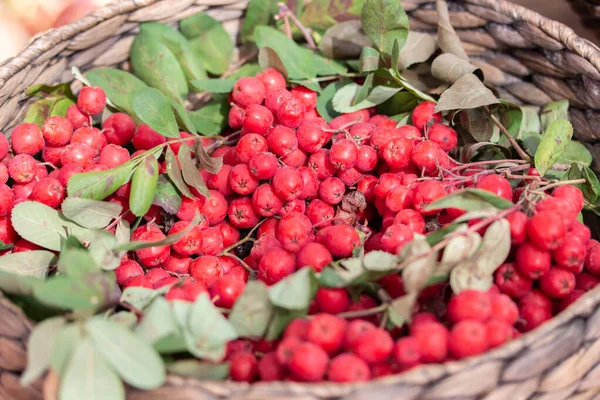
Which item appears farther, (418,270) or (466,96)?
(466,96)

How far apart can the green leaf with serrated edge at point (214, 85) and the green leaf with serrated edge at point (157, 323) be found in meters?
0.52

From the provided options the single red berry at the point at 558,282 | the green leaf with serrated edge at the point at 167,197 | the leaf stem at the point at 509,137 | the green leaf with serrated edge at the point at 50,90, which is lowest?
the single red berry at the point at 558,282

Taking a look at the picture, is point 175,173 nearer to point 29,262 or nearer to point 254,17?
point 29,262

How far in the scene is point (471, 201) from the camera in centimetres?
72

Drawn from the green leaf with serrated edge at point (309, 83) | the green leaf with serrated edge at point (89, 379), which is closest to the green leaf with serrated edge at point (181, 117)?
the green leaf with serrated edge at point (309, 83)

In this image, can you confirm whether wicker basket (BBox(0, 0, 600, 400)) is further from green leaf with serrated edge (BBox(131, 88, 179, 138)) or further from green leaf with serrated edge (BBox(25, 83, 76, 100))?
green leaf with serrated edge (BBox(131, 88, 179, 138))

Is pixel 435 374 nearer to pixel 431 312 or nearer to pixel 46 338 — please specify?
pixel 431 312

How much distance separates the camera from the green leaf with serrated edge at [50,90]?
100 centimetres

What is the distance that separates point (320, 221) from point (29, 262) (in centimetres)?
45

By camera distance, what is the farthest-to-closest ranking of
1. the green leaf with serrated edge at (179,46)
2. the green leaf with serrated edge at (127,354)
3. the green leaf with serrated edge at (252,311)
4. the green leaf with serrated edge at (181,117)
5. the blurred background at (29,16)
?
the blurred background at (29,16)
the green leaf with serrated edge at (179,46)
the green leaf with serrated edge at (181,117)
the green leaf with serrated edge at (252,311)
the green leaf with serrated edge at (127,354)

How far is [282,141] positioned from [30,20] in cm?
108

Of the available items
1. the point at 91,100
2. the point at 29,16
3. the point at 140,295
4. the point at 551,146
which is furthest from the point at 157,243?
the point at 29,16

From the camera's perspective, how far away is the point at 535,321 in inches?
26.9

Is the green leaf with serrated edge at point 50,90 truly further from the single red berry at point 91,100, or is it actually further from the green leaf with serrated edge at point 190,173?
the green leaf with serrated edge at point 190,173
